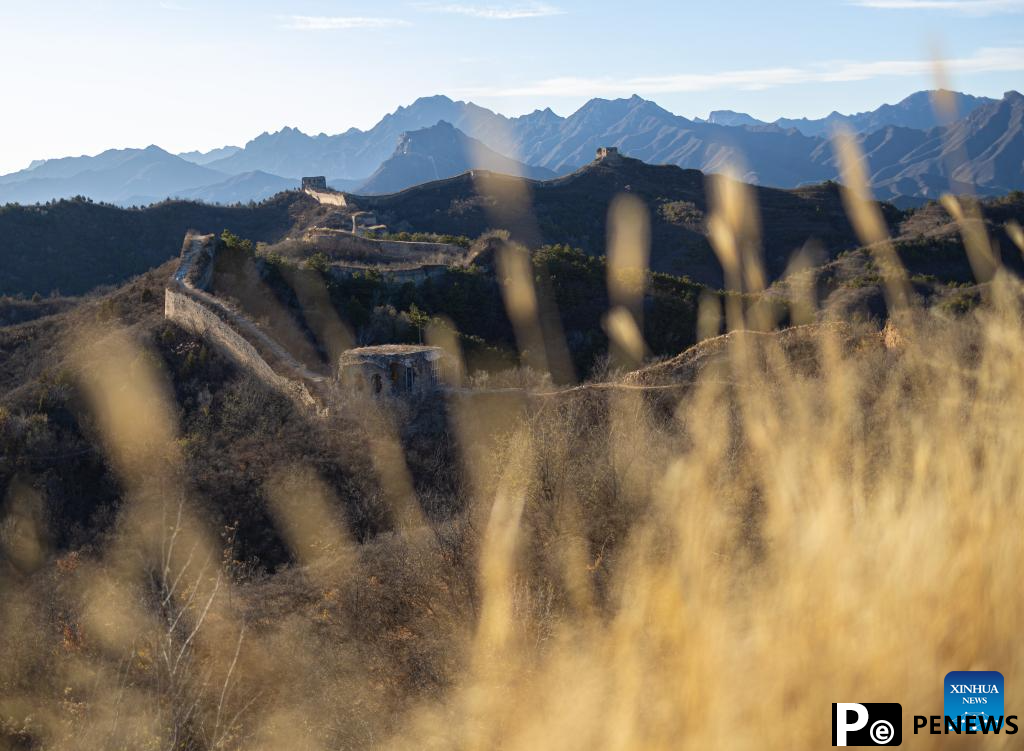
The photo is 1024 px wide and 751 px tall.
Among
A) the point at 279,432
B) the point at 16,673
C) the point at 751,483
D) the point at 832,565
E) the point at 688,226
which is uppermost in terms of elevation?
the point at 688,226

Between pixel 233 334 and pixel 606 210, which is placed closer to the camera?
pixel 233 334

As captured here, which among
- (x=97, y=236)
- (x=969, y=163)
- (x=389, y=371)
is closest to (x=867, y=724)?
(x=389, y=371)

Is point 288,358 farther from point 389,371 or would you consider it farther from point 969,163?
point 969,163

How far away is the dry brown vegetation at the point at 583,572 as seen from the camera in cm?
257

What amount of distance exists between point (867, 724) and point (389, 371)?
1579cm

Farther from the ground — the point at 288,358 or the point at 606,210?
the point at 606,210

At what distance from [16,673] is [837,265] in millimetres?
45592

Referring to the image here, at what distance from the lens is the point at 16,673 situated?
9562mm

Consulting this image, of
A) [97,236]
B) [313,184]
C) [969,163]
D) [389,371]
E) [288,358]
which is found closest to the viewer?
[389,371]

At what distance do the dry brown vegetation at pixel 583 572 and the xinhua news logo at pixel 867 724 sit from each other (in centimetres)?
4

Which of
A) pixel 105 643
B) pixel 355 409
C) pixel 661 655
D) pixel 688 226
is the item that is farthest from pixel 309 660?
pixel 688 226

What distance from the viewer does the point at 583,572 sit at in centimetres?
677

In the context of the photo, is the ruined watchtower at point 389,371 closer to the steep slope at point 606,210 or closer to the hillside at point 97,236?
the steep slope at point 606,210

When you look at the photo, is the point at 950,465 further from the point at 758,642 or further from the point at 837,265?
the point at 837,265
